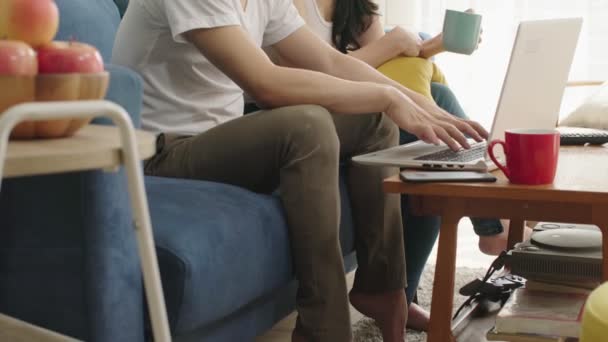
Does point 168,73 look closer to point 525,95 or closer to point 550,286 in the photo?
point 525,95

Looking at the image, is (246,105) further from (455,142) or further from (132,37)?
(455,142)

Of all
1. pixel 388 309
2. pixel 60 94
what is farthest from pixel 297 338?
pixel 60 94

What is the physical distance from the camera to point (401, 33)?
2342mm

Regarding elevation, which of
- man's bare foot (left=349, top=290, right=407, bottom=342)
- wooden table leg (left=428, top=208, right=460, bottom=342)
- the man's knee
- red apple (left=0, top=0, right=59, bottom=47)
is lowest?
man's bare foot (left=349, top=290, right=407, bottom=342)

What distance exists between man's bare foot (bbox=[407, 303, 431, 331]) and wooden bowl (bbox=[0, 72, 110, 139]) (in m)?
1.26

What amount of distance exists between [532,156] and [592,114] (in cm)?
128

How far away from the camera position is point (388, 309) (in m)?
1.82

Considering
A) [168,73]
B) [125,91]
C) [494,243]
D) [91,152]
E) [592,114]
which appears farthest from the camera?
[592,114]

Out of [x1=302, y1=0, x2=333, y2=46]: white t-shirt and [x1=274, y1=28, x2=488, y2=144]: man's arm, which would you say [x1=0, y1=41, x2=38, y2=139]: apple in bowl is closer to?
[x1=274, y1=28, x2=488, y2=144]: man's arm

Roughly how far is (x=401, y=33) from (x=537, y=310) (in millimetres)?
1035

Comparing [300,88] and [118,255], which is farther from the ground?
[300,88]

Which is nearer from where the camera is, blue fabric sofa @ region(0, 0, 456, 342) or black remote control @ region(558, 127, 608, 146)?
blue fabric sofa @ region(0, 0, 456, 342)

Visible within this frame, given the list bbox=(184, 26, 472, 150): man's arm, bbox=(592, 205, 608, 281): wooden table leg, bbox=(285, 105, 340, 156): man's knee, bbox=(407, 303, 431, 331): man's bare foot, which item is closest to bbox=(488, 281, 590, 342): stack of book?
bbox=(592, 205, 608, 281): wooden table leg

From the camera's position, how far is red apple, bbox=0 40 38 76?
903 millimetres
